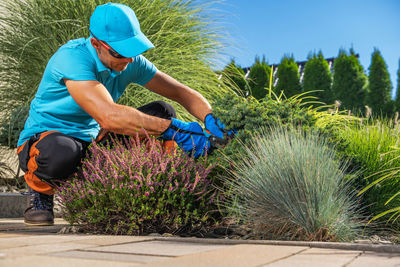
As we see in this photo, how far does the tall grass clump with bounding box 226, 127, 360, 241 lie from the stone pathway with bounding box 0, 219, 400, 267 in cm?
25

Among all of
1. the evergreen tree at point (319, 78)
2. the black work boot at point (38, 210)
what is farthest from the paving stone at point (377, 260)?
the evergreen tree at point (319, 78)

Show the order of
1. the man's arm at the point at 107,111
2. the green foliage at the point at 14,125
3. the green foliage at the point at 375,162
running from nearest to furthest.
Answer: the man's arm at the point at 107,111
the green foliage at the point at 375,162
the green foliage at the point at 14,125

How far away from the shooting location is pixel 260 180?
7.54 feet

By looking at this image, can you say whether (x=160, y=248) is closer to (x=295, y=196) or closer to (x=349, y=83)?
(x=295, y=196)

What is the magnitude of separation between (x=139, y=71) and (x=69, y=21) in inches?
72.1

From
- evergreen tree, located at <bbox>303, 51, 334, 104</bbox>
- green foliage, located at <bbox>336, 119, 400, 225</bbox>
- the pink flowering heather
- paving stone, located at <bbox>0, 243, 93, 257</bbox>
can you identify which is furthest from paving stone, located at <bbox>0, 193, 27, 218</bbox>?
evergreen tree, located at <bbox>303, 51, 334, 104</bbox>

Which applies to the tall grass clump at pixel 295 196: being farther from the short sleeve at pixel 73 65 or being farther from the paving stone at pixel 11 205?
the paving stone at pixel 11 205

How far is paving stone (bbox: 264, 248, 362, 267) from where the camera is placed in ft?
4.92

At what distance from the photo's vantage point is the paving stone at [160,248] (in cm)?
166

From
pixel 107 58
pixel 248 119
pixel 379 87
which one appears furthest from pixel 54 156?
pixel 379 87

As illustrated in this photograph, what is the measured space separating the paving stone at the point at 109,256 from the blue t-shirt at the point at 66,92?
122 centimetres

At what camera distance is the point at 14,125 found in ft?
14.9

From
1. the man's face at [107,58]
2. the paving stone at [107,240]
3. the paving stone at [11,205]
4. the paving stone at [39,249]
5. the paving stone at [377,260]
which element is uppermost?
the man's face at [107,58]

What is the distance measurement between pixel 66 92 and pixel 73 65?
0.24m
